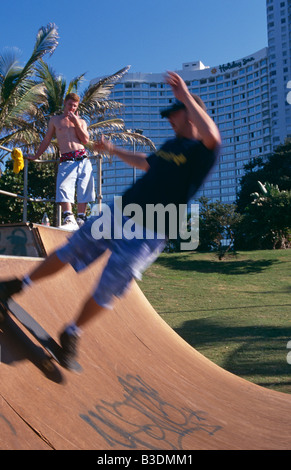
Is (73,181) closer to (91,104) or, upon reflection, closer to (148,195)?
(148,195)

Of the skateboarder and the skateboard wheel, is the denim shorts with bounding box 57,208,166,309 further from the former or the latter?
the skateboard wheel

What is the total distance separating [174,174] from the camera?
2.33m

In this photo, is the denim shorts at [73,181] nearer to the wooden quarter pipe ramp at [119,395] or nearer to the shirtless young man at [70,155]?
the shirtless young man at [70,155]

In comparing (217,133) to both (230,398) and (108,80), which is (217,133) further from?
(108,80)

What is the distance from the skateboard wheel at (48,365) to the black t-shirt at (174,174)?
107 centimetres

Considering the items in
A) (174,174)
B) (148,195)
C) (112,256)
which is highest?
(174,174)

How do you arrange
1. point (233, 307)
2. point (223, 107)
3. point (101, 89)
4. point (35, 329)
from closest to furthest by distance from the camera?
point (35, 329) → point (233, 307) → point (101, 89) → point (223, 107)

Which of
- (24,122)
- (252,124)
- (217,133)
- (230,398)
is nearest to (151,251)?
(217,133)

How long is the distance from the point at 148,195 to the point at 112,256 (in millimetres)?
430

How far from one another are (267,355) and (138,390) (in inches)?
125

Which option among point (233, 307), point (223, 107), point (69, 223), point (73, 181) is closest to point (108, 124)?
point (233, 307)

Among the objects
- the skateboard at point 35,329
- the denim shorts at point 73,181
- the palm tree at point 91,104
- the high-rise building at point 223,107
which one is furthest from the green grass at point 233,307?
the high-rise building at point 223,107

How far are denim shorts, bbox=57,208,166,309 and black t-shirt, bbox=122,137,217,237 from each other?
230 mm

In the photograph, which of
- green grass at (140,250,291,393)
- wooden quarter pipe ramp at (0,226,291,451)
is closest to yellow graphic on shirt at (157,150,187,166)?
wooden quarter pipe ramp at (0,226,291,451)
